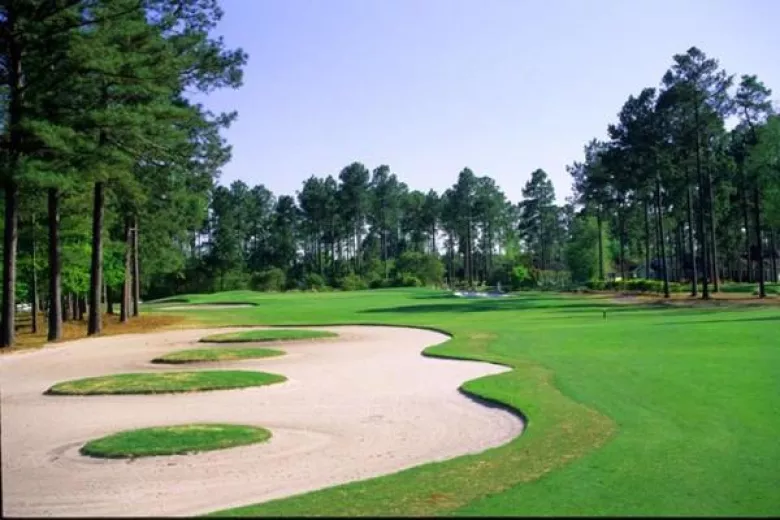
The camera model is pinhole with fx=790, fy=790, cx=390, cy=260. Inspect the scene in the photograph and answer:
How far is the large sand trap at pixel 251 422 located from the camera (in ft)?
32.1

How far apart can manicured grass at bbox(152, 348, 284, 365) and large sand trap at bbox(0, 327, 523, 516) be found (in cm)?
105

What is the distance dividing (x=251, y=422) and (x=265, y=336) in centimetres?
1961

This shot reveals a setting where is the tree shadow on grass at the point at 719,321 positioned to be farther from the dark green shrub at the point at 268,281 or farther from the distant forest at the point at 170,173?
the dark green shrub at the point at 268,281

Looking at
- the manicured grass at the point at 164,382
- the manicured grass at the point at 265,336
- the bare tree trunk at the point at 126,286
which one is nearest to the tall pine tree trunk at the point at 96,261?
the manicured grass at the point at 265,336

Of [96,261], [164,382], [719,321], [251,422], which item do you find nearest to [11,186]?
[96,261]

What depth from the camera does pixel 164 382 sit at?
66.5 ft

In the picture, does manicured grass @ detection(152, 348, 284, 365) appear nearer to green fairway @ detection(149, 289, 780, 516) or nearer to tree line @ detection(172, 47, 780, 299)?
green fairway @ detection(149, 289, 780, 516)

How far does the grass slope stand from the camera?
33.8 m

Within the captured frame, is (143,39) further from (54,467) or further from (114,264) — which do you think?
(54,467)

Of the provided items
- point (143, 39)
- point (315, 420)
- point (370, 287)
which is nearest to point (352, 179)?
point (370, 287)

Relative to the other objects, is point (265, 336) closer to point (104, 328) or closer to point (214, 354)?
point (214, 354)

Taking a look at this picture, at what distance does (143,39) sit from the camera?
35.7 metres

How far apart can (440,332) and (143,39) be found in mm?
18924

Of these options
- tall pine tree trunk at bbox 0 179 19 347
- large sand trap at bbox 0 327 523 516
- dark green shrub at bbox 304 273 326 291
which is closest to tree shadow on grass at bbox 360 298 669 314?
tall pine tree trunk at bbox 0 179 19 347
